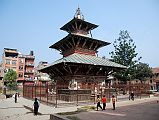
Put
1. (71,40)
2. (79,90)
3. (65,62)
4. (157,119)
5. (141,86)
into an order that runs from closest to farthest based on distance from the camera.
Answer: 1. (157,119)
2. (65,62)
3. (79,90)
4. (71,40)
5. (141,86)

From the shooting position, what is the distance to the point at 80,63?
70.0ft

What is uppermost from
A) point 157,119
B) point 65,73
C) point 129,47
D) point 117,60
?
point 129,47

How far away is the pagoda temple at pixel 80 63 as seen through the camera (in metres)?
22.6

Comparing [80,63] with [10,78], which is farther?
[10,78]

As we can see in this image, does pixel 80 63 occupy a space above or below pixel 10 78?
above

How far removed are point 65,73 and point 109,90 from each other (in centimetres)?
661

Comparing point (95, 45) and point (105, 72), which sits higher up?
point (95, 45)

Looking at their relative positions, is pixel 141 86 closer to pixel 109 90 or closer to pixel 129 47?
pixel 109 90

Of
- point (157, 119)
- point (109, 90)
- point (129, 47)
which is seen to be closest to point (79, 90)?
point (109, 90)

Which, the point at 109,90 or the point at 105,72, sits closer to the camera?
the point at 109,90

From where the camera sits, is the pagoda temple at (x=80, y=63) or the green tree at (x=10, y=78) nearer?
the pagoda temple at (x=80, y=63)

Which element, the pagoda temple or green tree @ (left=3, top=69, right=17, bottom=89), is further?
green tree @ (left=3, top=69, right=17, bottom=89)

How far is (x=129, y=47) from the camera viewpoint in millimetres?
45000

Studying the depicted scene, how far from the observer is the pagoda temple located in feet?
74.3
